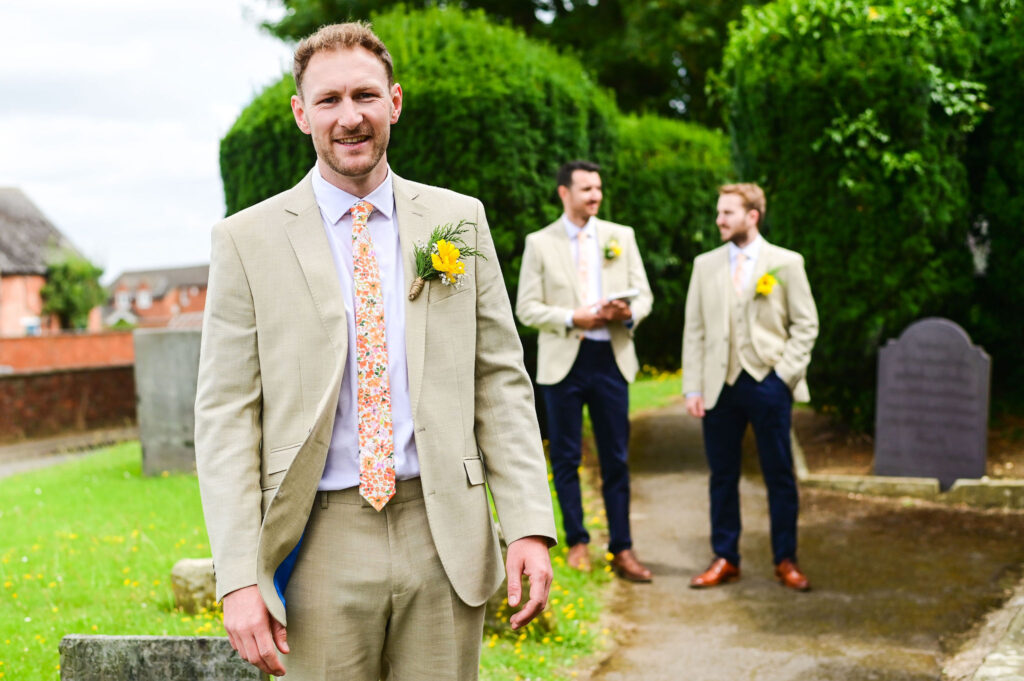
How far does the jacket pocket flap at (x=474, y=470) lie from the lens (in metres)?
2.36

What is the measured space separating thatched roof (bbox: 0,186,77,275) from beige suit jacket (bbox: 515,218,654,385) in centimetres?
4175

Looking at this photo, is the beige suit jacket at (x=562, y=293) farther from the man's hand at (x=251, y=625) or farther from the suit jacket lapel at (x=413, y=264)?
the man's hand at (x=251, y=625)

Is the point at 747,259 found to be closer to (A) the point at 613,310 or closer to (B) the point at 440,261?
(A) the point at 613,310

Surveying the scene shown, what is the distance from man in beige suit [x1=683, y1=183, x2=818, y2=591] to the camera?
5.89 meters

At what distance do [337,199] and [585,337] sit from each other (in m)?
3.76

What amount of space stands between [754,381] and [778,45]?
4784mm

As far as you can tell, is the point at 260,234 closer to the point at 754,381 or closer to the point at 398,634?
the point at 398,634

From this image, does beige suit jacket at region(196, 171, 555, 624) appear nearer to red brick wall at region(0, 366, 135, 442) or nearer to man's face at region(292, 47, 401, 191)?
man's face at region(292, 47, 401, 191)

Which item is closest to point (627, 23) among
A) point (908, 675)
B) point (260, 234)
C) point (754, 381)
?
point (754, 381)

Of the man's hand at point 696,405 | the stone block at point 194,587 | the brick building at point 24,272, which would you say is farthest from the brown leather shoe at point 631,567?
the brick building at point 24,272

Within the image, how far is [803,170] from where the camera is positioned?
919 cm

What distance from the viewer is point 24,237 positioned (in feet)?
147

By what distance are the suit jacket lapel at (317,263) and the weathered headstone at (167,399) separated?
8.55 metres

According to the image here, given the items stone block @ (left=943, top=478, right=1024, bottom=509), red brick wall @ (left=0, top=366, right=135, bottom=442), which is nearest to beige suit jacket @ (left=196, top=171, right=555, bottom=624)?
stone block @ (left=943, top=478, right=1024, bottom=509)
